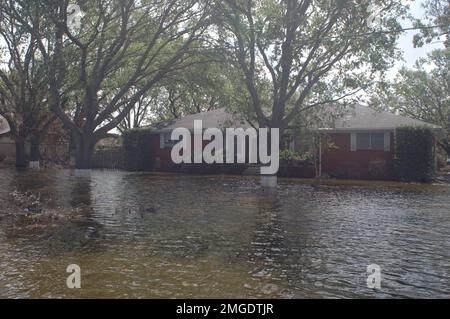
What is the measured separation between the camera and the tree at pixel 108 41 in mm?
23703

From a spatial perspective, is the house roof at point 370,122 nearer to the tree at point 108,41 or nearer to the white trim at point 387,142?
the white trim at point 387,142

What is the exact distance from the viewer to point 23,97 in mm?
35531

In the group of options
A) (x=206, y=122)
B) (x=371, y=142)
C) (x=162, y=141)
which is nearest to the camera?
(x=371, y=142)

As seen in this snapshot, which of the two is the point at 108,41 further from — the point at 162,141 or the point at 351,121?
the point at 351,121

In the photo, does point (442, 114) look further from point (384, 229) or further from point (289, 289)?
point (289, 289)

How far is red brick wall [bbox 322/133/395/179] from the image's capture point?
29.2m

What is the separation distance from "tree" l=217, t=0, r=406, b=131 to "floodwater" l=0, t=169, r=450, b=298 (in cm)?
1011

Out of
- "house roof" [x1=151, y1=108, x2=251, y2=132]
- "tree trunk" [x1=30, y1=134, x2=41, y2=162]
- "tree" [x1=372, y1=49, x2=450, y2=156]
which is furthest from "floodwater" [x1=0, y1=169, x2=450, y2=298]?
"tree" [x1=372, y1=49, x2=450, y2=156]

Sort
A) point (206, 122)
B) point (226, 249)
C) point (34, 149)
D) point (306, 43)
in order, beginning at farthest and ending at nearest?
point (34, 149), point (206, 122), point (306, 43), point (226, 249)

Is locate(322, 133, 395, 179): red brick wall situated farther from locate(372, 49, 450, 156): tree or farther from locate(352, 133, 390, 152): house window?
locate(372, 49, 450, 156): tree

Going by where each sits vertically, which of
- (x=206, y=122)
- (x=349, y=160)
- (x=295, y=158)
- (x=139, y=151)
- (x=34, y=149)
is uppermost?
(x=206, y=122)

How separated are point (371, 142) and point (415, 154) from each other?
139 inches

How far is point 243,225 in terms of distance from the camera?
37.9 feet

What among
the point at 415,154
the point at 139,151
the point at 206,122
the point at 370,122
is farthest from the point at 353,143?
the point at 139,151
